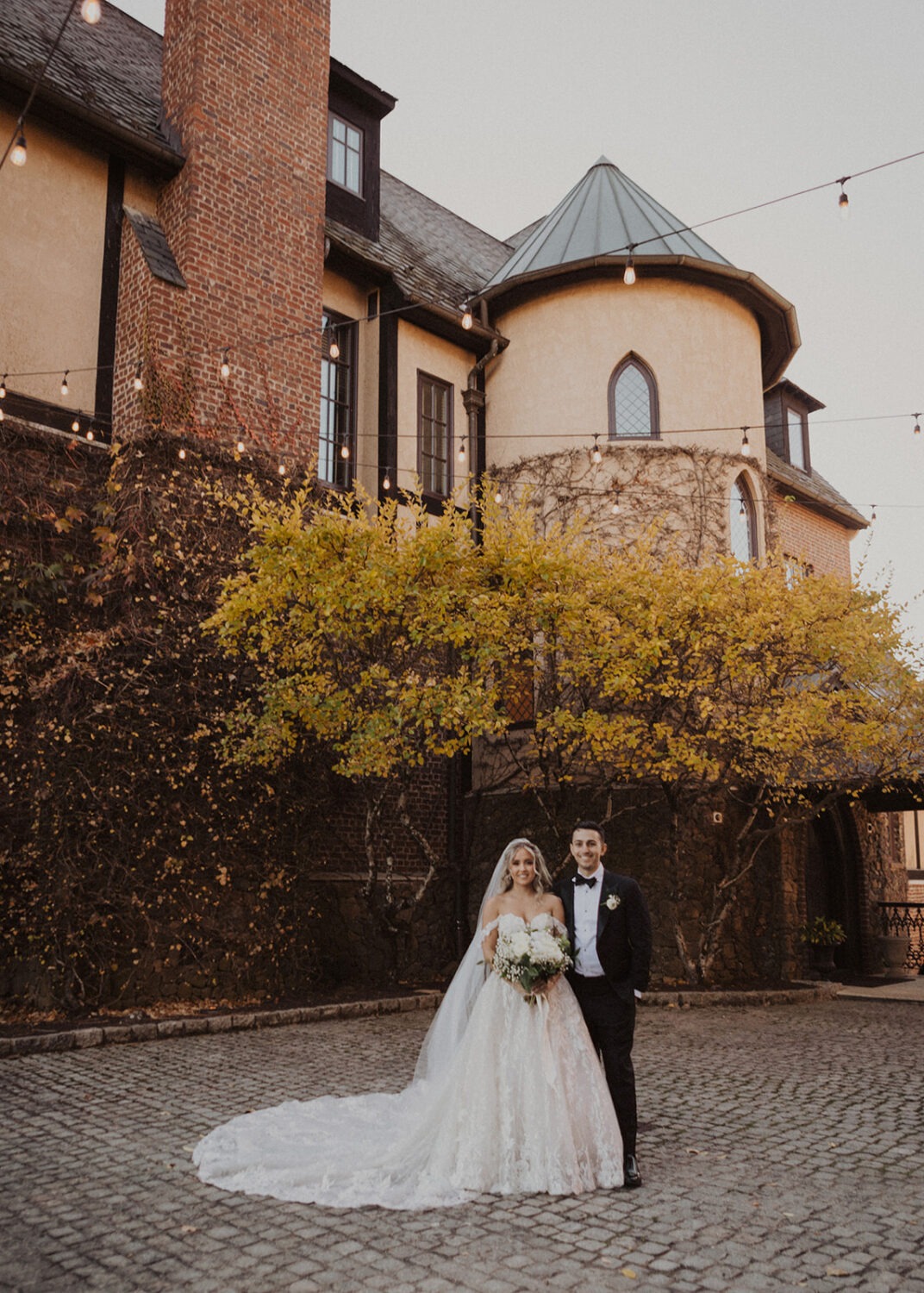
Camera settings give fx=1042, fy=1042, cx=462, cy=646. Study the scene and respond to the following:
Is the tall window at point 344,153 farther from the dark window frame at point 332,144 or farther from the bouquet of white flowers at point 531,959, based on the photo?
the bouquet of white flowers at point 531,959

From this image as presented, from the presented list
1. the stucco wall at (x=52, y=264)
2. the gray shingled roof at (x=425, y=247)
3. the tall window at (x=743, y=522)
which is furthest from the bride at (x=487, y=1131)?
the gray shingled roof at (x=425, y=247)

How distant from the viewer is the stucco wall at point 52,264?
11031 mm

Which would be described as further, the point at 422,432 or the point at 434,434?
the point at 434,434

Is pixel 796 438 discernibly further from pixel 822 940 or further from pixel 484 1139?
pixel 484 1139

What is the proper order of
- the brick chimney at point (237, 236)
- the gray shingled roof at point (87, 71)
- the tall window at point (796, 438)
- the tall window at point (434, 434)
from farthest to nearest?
the tall window at point (796, 438) < the tall window at point (434, 434) < the brick chimney at point (237, 236) < the gray shingled roof at point (87, 71)

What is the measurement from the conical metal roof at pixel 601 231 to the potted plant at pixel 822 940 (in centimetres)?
1005

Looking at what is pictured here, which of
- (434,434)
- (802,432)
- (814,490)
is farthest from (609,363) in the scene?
(802,432)

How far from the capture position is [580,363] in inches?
617

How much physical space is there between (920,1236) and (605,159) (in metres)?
18.4

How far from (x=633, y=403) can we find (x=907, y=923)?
10036 millimetres

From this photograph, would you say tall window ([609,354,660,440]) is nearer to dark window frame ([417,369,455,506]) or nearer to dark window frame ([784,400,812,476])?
dark window frame ([417,369,455,506])

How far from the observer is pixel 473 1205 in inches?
185

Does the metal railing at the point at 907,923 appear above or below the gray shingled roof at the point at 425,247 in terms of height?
below

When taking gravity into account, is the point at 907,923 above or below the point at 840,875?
below
